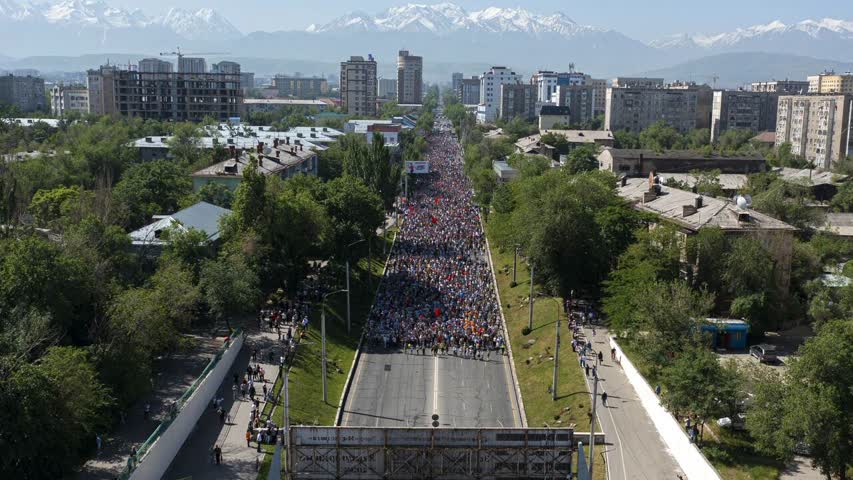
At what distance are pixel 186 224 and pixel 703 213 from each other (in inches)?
1164

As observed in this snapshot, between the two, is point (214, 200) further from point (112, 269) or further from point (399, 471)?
point (399, 471)

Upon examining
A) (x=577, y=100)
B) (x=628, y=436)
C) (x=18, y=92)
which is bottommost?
(x=628, y=436)

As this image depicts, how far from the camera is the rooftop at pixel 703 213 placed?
43000 millimetres

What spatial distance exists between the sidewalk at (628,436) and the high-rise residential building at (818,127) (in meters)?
77.8

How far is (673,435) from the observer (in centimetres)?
2838

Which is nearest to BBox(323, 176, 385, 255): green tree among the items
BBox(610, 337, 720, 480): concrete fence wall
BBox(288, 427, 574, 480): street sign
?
BBox(610, 337, 720, 480): concrete fence wall

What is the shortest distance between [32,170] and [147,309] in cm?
3748

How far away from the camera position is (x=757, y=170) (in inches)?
3440

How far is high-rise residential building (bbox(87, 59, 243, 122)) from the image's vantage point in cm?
13375

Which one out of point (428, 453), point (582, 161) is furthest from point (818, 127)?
point (428, 453)

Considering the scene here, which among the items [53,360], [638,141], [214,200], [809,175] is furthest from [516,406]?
Answer: [638,141]

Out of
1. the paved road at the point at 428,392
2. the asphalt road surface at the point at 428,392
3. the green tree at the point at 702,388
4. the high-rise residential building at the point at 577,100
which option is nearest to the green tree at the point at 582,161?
the asphalt road surface at the point at 428,392

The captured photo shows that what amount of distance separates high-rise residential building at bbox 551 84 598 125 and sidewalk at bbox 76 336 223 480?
523 feet

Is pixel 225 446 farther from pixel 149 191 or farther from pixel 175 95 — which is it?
pixel 175 95
